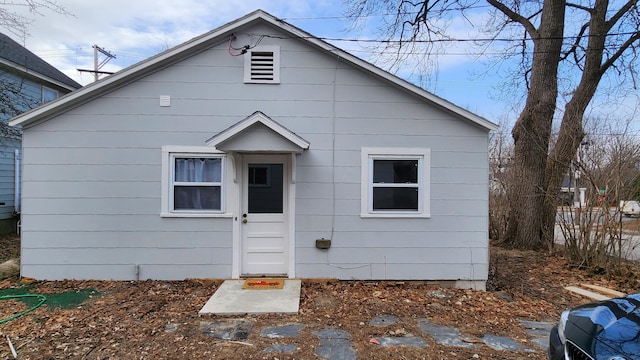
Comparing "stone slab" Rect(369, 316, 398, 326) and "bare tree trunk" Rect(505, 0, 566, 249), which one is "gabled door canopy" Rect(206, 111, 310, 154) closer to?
"stone slab" Rect(369, 316, 398, 326)

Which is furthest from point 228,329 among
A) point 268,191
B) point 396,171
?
point 396,171

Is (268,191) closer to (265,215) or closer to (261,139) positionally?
(265,215)

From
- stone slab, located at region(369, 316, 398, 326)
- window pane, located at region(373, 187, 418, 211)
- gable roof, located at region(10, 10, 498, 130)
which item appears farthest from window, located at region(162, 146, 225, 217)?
stone slab, located at region(369, 316, 398, 326)

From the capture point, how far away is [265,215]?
617cm

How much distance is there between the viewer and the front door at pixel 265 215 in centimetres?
614

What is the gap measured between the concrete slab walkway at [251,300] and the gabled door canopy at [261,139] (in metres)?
2.22

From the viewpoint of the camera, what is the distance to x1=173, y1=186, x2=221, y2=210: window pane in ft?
19.8

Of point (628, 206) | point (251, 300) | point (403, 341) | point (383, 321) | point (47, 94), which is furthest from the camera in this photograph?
point (47, 94)

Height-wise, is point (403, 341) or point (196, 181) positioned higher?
point (196, 181)

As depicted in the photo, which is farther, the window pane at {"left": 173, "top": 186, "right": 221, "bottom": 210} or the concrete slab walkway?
the window pane at {"left": 173, "top": 186, "right": 221, "bottom": 210}

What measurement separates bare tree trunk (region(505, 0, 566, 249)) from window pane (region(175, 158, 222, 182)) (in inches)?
315

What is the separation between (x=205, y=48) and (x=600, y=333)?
629 cm

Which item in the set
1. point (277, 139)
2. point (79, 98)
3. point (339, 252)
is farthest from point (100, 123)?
point (339, 252)

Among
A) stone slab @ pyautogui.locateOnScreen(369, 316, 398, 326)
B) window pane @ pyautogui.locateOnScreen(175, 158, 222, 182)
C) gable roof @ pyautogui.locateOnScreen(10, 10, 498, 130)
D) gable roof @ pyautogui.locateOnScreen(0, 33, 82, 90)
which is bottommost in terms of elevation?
stone slab @ pyautogui.locateOnScreen(369, 316, 398, 326)
